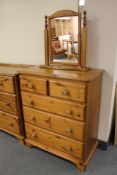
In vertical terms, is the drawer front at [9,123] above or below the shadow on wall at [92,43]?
below

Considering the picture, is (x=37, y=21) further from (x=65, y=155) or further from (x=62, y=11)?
(x=65, y=155)

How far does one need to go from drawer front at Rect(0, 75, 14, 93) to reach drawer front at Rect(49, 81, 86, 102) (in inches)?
21.7

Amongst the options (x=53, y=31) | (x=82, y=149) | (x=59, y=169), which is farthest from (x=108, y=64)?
(x=59, y=169)

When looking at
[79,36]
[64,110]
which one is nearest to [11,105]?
[64,110]

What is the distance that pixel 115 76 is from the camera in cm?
174

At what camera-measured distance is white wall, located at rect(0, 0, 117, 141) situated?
1574mm

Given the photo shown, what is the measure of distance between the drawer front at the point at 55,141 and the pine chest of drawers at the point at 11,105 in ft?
0.51

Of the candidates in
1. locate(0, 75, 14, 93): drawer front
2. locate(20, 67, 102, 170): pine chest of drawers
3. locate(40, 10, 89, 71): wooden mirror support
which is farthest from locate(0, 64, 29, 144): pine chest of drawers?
locate(40, 10, 89, 71): wooden mirror support

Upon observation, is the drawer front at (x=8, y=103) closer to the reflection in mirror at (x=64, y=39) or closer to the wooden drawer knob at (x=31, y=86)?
the wooden drawer knob at (x=31, y=86)

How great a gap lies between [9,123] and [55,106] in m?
0.86

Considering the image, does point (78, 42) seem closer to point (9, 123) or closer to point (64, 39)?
point (64, 39)

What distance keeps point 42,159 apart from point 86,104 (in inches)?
35.5

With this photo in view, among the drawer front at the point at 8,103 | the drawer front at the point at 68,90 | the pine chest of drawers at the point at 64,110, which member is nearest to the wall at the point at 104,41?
the pine chest of drawers at the point at 64,110

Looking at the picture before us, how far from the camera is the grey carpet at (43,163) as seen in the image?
5.49 ft
